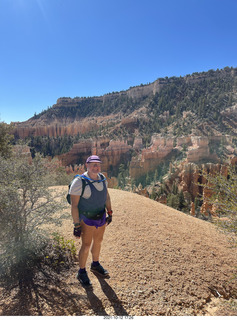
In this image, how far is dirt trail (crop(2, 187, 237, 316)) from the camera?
2.58 metres

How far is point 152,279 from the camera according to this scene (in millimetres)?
3148

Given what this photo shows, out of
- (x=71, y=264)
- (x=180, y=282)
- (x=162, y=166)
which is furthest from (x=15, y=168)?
(x=162, y=166)

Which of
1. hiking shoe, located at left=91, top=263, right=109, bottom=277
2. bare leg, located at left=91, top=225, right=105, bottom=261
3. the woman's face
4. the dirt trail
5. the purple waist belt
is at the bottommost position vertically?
the dirt trail

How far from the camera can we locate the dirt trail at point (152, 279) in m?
2.58

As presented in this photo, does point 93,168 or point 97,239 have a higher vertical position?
point 93,168

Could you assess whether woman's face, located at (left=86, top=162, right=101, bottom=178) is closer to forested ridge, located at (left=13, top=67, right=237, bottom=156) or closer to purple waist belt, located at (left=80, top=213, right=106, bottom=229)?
purple waist belt, located at (left=80, top=213, right=106, bottom=229)

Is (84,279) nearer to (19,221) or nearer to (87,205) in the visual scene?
(87,205)

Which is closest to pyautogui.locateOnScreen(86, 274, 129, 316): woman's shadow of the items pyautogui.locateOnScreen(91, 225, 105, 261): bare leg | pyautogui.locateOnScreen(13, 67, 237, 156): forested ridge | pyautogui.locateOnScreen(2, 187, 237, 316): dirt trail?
pyautogui.locateOnScreen(2, 187, 237, 316): dirt trail

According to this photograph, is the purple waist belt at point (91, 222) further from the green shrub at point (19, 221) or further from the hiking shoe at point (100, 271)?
the green shrub at point (19, 221)

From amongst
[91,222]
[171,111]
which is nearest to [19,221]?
[91,222]

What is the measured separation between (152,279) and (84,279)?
45.9 inches

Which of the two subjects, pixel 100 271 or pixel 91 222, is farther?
pixel 100 271

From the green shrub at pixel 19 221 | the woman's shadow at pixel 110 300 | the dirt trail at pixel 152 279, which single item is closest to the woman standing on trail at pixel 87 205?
the woman's shadow at pixel 110 300

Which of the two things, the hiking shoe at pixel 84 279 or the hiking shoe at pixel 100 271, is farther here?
the hiking shoe at pixel 100 271
